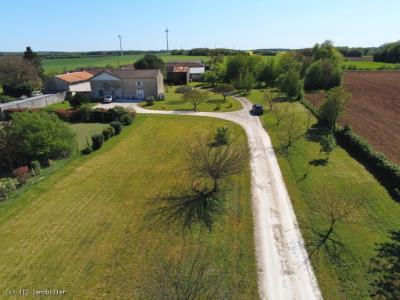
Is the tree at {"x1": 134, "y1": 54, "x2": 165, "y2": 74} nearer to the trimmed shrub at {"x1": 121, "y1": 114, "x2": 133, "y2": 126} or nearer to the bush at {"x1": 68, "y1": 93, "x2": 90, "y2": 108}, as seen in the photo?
the bush at {"x1": 68, "y1": 93, "x2": 90, "y2": 108}

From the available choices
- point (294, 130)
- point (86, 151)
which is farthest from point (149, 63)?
point (294, 130)

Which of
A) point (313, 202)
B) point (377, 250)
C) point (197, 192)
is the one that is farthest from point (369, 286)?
point (197, 192)

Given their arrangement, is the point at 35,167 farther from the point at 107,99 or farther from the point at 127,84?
the point at 127,84

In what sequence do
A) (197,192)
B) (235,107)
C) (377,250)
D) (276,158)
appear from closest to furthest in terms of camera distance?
(377,250)
(197,192)
(276,158)
(235,107)

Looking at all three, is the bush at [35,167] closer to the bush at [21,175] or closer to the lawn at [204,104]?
the bush at [21,175]

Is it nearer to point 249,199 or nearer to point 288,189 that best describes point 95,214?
point 249,199

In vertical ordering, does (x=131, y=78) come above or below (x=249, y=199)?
above
